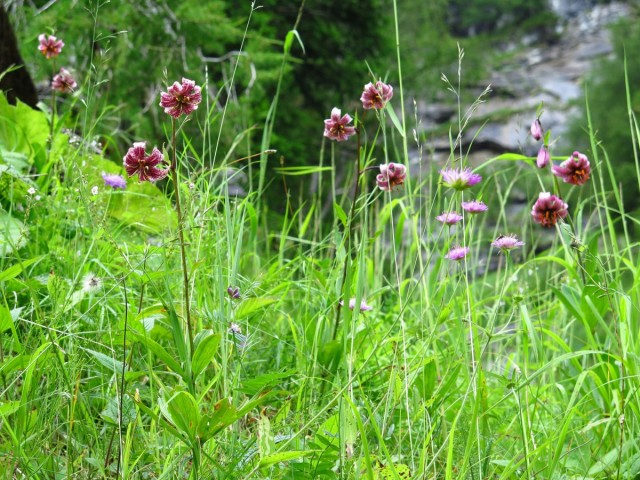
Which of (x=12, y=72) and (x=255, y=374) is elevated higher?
(x=12, y=72)

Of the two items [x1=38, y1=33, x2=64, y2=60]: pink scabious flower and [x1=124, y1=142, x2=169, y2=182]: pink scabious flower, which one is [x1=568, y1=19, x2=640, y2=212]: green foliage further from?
[x1=124, y1=142, x2=169, y2=182]: pink scabious flower

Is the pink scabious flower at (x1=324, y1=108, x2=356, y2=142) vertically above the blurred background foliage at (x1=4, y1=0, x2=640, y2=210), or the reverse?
the pink scabious flower at (x1=324, y1=108, x2=356, y2=142)

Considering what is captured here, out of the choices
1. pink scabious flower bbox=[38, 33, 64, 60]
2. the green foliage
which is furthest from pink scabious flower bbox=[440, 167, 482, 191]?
the green foliage

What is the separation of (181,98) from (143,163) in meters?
0.12

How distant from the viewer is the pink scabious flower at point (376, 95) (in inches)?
52.9

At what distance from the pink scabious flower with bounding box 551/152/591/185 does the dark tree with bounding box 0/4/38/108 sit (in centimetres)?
222

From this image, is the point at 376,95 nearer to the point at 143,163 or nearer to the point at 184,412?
the point at 143,163

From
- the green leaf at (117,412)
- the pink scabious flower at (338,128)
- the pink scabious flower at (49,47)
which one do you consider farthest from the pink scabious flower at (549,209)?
the pink scabious flower at (49,47)

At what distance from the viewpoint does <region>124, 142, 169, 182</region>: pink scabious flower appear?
1.15m

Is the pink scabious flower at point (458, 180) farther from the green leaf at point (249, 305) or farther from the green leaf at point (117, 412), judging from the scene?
the green leaf at point (117, 412)

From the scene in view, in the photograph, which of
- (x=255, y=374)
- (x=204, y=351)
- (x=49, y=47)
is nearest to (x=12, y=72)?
(x=49, y=47)

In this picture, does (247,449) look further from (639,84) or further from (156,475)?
(639,84)

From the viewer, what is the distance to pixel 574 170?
1.39 m

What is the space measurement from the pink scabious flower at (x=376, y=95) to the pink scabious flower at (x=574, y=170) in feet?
1.09
